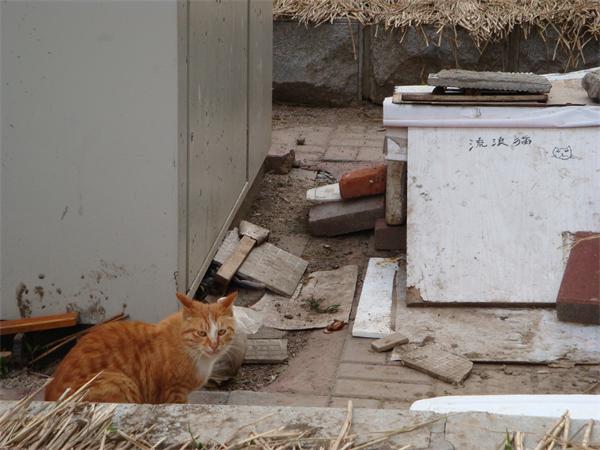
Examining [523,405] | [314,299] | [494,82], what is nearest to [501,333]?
[314,299]

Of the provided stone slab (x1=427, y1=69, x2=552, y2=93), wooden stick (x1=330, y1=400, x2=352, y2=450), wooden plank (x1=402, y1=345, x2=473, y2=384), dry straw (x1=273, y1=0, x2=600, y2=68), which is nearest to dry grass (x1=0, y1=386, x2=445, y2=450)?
wooden stick (x1=330, y1=400, x2=352, y2=450)

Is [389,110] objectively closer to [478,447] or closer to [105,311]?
[105,311]

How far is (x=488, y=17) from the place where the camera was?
965cm

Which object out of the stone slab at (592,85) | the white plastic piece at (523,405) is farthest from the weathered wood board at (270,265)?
the white plastic piece at (523,405)

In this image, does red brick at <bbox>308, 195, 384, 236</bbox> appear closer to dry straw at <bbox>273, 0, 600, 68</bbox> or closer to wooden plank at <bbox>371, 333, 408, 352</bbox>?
wooden plank at <bbox>371, 333, 408, 352</bbox>

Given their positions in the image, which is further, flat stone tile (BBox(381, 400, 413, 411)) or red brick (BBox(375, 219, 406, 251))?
red brick (BBox(375, 219, 406, 251))

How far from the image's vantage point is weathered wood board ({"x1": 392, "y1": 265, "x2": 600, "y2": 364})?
516cm

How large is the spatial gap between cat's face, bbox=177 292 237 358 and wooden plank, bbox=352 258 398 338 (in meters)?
1.11

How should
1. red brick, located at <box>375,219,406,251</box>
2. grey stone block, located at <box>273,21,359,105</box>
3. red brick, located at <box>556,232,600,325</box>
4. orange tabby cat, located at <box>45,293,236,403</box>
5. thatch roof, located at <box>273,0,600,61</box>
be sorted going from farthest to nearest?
grey stone block, located at <box>273,21,359,105</box>, thatch roof, located at <box>273,0,600,61</box>, red brick, located at <box>375,219,406,251</box>, red brick, located at <box>556,232,600,325</box>, orange tabby cat, located at <box>45,293,236,403</box>

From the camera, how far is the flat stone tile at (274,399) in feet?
15.6

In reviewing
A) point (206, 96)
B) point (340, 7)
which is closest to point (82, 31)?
point (206, 96)

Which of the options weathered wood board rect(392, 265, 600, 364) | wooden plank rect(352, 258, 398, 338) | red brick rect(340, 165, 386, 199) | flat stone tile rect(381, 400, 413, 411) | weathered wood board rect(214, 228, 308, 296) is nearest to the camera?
flat stone tile rect(381, 400, 413, 411)

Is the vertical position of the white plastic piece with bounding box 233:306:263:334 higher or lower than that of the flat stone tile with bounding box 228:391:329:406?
higher

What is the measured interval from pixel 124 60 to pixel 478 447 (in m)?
2.65
